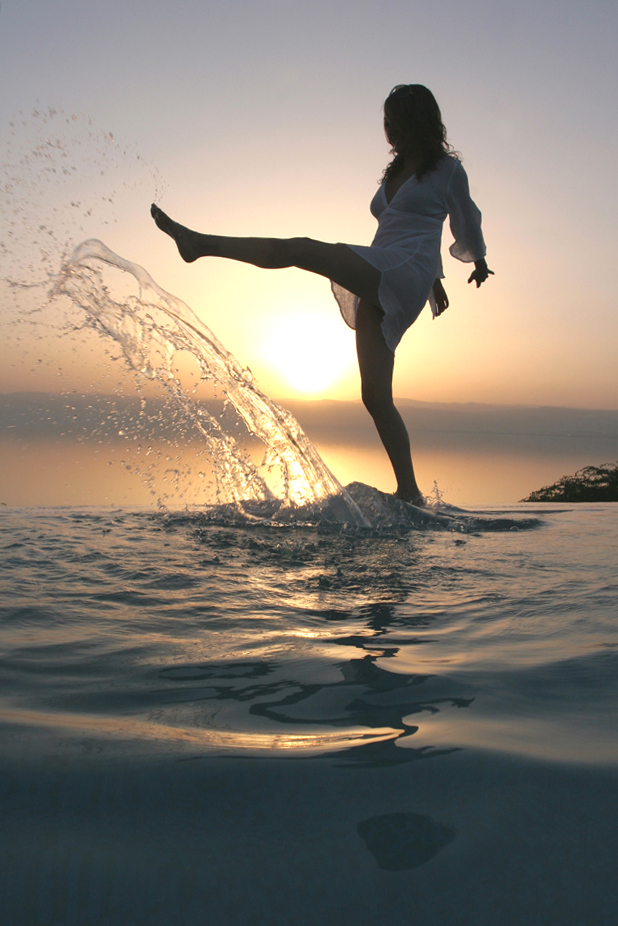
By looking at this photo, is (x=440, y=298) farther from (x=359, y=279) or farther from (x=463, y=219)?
(x=359, y=279)

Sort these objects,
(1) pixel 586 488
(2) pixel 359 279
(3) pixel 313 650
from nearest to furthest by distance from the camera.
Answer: (3) pixel 313 650 < (2) pixel 359 279 < (1) pixel 586 488

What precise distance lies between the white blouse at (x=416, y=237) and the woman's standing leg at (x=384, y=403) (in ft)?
0.35

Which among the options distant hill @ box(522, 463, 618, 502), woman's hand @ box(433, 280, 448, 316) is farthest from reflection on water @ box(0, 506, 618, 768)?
distant hill @ box(522, 463, 618, 502)

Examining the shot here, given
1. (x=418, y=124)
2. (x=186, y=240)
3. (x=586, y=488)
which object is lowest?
(x=586, y=488)

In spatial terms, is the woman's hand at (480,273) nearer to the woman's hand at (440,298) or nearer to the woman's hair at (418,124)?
the woman's hand at (440,298)

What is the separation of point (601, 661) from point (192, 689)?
0.70 m

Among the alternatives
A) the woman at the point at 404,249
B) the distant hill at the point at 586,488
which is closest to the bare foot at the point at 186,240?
the woman at the point at 404,249

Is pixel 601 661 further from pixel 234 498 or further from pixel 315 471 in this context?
pixel 234 498

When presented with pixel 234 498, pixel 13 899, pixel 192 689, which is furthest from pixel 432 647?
pixel 234 498

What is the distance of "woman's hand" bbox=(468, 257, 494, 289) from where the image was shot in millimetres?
3537

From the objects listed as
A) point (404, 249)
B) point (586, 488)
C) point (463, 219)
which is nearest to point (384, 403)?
point (404, 249)

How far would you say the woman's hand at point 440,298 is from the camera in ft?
12.5

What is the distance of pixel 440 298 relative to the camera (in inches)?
151

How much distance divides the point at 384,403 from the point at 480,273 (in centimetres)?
104
